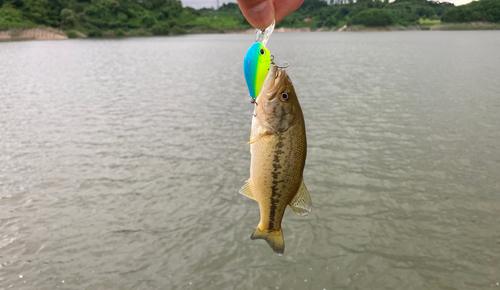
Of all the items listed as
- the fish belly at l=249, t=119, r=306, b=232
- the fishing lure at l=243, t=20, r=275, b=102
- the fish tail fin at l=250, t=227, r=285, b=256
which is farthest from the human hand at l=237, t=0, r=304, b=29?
the fish tail fin at l=250, t=227, r=285, b=256

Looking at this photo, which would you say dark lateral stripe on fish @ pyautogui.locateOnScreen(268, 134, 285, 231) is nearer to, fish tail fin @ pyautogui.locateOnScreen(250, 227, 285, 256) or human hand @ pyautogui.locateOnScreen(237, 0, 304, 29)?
fish tail fin @ pyautogui.locateOnScreen(250, 227, 285, 256)

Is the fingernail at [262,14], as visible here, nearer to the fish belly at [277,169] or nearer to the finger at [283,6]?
the finger at [283,6]

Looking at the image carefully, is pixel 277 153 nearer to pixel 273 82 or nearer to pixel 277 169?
pixel 277 169

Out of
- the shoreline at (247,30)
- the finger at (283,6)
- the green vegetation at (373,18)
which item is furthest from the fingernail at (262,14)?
the green vegetation at (373,18)

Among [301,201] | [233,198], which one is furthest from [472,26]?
[301,201]

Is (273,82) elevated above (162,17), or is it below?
below

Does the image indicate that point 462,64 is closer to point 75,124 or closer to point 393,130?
point 393,130
